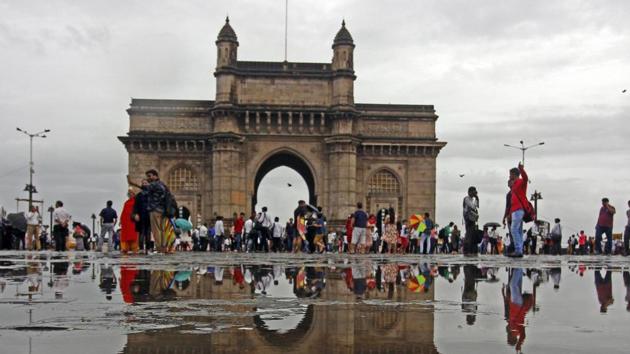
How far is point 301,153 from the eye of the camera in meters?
52.7

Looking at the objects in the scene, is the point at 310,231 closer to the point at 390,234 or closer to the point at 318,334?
the point at 390,234

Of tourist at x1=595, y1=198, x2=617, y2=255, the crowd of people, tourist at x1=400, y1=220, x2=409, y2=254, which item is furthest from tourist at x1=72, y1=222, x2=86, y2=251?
tourist at x1=595, y1=198, x2=617, y2=255

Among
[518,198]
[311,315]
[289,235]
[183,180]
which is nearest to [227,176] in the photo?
[183,180]

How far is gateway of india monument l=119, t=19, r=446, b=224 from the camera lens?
170ft

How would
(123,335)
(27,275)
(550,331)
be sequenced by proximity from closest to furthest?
(123,335), (550,331), (27,275)

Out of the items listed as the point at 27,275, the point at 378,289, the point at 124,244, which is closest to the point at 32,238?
the point at 124,244

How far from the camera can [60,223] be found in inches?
987

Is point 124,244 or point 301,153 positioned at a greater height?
point 301,153

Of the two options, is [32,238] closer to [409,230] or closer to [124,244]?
[124,244]

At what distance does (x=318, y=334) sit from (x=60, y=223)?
22.0m

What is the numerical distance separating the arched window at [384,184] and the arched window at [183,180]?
11.1 meters

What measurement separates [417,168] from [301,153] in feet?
24.5

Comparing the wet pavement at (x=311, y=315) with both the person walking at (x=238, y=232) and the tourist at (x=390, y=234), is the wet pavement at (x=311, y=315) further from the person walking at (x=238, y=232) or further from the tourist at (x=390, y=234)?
the person walking at (x=238, y=232)

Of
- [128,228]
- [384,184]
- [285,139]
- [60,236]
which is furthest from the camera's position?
[384,184]
